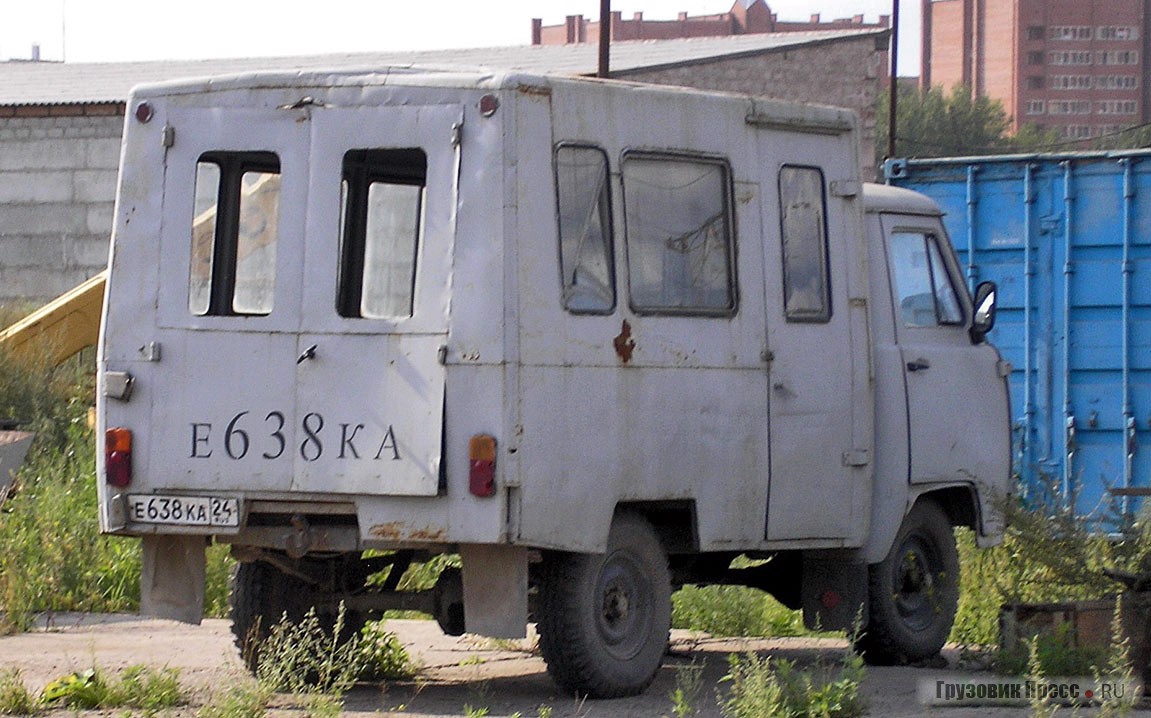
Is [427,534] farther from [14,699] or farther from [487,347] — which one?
[14,699]

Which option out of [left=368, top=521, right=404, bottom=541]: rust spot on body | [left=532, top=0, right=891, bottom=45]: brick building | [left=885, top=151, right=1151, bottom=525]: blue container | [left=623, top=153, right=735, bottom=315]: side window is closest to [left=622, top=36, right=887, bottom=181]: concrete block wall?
[left=885, top=151, right=1151, bottom=525]: blue container

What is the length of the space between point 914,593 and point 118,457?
4.05 meters

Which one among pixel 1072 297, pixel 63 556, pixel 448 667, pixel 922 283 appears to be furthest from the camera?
A: pixel 1072 297

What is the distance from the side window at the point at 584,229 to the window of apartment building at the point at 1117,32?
103 metres

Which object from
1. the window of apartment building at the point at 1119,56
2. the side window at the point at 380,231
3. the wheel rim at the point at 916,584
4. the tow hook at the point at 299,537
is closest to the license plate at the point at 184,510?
the tow hook at the point at 299,537

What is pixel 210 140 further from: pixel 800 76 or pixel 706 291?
pixel 800 76

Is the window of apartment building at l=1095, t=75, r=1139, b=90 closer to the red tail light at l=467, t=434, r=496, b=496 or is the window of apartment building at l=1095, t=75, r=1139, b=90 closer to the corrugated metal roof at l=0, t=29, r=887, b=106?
the corrugated metal roof at l=0, t=29, r=887, b=106

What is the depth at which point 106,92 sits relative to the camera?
73.2 ft

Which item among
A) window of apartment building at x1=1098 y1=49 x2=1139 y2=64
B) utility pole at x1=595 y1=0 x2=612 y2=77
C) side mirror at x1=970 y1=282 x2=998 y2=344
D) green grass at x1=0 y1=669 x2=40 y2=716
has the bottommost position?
green grass at x1=0 y1=669 x2=40 y2=716

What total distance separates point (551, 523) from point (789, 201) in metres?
2.07

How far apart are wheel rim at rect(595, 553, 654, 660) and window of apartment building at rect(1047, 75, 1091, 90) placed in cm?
10074

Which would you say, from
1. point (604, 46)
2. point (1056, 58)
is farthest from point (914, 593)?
point (1056, 58)

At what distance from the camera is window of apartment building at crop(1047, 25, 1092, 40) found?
103375mm

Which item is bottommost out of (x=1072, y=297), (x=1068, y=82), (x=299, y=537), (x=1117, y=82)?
(x=299, y=537)
